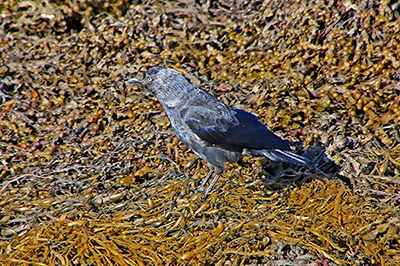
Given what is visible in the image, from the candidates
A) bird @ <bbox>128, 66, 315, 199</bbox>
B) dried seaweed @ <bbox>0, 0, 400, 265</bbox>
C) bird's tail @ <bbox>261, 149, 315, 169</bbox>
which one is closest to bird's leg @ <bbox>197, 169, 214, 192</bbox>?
bird @ <bbox>128, 66, 315, 199</bbox>

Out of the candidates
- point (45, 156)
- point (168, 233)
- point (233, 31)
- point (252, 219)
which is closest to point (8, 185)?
point (45, 156)

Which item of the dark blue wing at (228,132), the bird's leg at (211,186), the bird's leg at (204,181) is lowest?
the bird's leg at (204,181)

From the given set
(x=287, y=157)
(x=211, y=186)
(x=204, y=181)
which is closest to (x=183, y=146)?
(x=204, y=181)

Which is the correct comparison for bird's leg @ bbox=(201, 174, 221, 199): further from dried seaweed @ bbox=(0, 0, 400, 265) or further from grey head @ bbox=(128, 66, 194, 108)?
grey head @ bbox=(128, 66, 194, 108)

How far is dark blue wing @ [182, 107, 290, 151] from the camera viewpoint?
3.76 metres

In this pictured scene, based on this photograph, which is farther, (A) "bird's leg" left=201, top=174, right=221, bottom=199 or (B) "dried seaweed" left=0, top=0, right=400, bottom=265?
(A) "bird's leg" left=201, top=174, right=221, bottom=199

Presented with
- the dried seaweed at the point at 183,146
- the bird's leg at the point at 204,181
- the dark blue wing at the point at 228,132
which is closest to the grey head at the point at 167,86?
the dark blue wing at the point at 228,132

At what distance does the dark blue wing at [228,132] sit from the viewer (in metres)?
3.76

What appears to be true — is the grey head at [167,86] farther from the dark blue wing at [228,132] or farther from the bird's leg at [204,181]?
the bird's leg at [204,181]

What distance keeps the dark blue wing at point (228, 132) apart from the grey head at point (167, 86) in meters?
0.31

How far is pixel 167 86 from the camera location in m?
4.15

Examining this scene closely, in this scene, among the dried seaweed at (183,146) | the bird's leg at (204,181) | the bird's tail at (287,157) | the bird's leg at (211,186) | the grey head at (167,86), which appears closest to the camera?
the dried seaweed at (183,146)

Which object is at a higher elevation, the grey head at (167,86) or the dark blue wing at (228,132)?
the grey head at (167,86)

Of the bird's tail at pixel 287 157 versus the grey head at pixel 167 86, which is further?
the grey head at pixel 167 86
